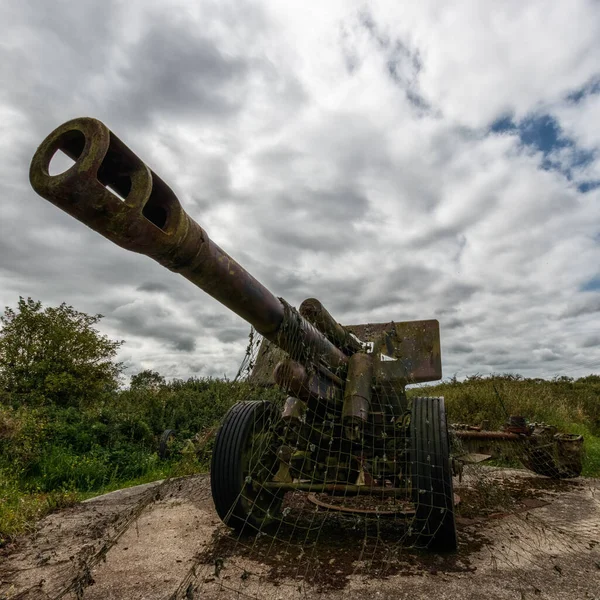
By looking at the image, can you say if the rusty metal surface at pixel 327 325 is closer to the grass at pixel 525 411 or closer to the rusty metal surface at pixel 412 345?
the rusty metal surface at pixel 412 345

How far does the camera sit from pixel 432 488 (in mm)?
3258

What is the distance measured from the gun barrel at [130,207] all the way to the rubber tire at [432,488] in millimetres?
1540

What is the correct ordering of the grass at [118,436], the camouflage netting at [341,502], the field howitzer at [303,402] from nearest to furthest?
the field howitzer at [303,402], the camouflage netting at [341,502], the grass at [118,436]

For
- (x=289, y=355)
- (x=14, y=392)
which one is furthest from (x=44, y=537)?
(x=14, y=392)

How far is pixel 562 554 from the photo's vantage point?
3.26 m

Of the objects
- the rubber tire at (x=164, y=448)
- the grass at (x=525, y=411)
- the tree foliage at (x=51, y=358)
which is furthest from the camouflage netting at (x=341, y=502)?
the tree foliage at (x=51, y=358)

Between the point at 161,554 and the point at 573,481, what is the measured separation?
524 cm

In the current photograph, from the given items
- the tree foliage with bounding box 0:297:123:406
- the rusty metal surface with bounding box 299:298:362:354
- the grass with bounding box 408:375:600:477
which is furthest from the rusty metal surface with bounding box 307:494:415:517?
the tree foliage with bounding box 0:297:123:406

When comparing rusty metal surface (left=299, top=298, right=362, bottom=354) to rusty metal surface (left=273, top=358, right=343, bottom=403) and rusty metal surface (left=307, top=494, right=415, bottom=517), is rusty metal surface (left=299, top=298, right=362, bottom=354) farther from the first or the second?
rusty metal surface (left=307, top=494, right=415, bottom=517)

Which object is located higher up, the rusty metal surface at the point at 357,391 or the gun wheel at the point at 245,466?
the rusty metal surface at the point at 357,391

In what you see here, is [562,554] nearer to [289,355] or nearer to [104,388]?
[289,355]

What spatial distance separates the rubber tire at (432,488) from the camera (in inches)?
127

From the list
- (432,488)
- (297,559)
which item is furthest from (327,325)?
(297,559)

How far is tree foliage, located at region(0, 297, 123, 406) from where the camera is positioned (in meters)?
10.7
